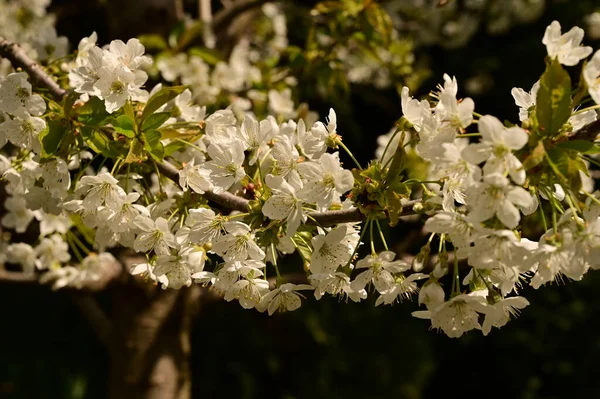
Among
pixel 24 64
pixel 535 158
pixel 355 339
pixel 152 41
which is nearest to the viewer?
pixel 535 158

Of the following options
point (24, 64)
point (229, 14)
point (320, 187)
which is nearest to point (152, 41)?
point (229, 14)

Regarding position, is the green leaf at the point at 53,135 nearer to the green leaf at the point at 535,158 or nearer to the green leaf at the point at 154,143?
the green leaf at the point at 154,143

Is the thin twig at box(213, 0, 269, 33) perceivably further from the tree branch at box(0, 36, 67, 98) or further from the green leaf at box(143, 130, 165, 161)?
the green leaf at box(143, 130, 165, 161)

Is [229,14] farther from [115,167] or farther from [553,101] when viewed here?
[553,101]

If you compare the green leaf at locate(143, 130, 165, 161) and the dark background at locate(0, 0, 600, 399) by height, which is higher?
the green leaf at locate(143, 130, 165, 161)

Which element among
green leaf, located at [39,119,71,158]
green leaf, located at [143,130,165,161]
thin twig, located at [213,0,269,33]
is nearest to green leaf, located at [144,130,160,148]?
green leaf, located at [143,130,165,161]

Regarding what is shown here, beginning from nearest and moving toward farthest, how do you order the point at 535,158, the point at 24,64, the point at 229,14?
1. the point at 535,158
2. the point at 24,64
3. the point at 229,14
